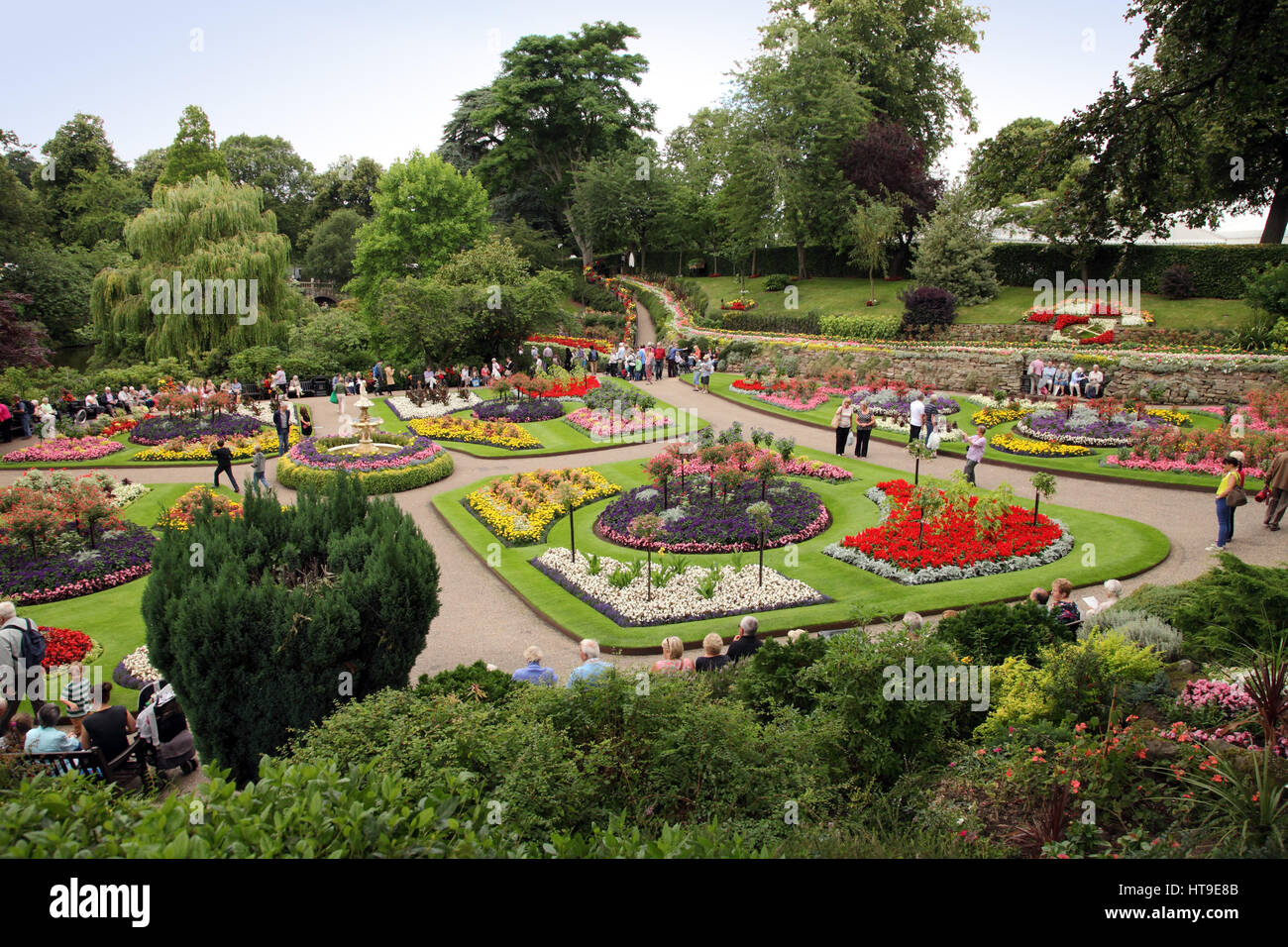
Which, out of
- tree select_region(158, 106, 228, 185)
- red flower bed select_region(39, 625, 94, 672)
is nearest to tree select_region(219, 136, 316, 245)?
tree select_region(158, 106, 228, 185)

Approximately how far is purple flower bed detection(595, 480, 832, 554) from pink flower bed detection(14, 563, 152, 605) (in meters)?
8.14

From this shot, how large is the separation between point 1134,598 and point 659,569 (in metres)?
6.51

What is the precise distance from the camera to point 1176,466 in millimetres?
17422

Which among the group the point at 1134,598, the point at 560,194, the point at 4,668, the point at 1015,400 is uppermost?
the point at 560,194

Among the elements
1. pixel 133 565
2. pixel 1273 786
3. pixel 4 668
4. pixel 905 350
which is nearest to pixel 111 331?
pixel 133 565

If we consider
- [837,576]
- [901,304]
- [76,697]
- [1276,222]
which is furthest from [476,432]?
[1276,222]

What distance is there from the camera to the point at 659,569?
13305 mm

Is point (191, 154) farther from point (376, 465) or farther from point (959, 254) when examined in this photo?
point (959, 254)

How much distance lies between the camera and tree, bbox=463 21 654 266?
53281mm

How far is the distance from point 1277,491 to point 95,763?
54.4 ft

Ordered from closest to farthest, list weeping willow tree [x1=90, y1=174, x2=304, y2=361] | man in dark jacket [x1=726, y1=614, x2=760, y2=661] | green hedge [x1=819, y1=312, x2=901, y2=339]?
man in dark jacket [x1=726, y1=614, x2=760, y2=661] < weeping willow tree [x1=90, y1=174, x2=304, y2=361] < green hedge [x1=819, y1=312, x2=901, y2=339]

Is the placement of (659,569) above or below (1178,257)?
below

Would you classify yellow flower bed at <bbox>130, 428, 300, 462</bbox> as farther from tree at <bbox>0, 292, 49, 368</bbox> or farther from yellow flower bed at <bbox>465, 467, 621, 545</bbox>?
yellow flower bed at <bbox>465, 467, 621, 545</bbox>
